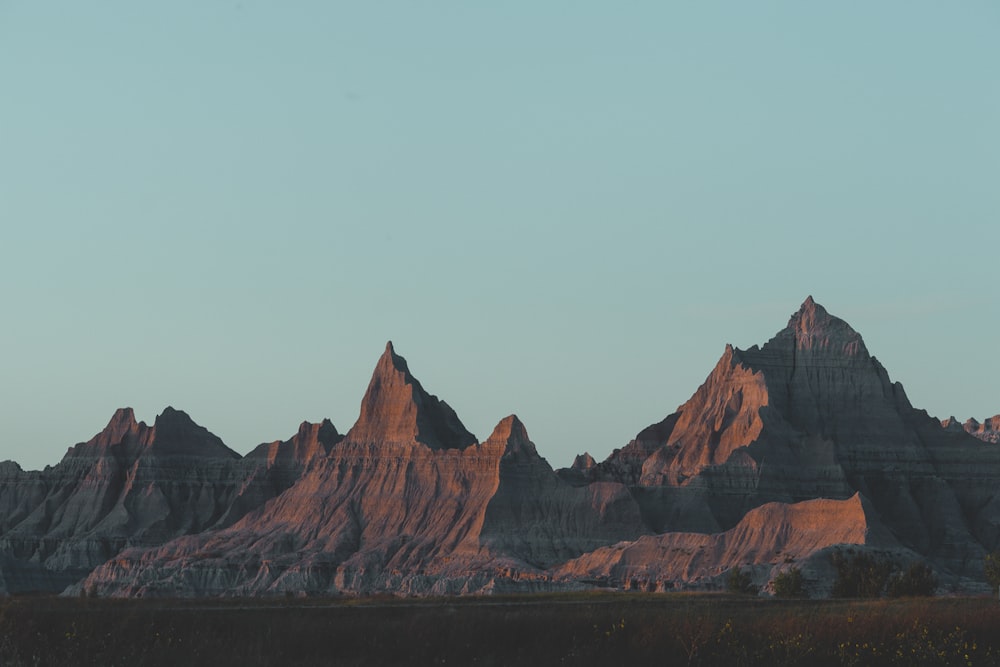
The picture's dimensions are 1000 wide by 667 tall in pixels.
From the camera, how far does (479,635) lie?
239 ft

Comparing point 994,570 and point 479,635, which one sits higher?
point 994,570

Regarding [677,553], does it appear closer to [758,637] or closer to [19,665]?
[758,637]

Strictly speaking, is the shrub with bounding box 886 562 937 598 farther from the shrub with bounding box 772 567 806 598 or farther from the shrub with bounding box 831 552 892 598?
the shrub with bounding box 772 567 806 598

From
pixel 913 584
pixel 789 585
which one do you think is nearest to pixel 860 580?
pixel 913 584

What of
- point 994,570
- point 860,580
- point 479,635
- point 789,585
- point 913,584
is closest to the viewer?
point 479,635

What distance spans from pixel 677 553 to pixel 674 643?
4766 inches

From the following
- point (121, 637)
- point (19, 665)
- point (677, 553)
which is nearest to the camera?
point (19, 665)

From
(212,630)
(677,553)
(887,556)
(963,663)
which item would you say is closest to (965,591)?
(887,556)

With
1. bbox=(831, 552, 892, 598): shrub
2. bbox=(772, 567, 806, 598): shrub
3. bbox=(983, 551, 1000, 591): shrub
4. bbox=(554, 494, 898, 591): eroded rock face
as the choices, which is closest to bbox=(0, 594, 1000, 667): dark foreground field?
bbox=(831, 552, 892, 598): shrub

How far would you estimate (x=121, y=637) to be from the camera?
221 ft

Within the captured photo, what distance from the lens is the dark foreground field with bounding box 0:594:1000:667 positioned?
220 feet

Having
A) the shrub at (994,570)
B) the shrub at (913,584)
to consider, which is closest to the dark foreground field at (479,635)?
the shrub at (913,584)

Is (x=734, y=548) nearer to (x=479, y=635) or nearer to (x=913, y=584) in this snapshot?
(x=913, y=584)

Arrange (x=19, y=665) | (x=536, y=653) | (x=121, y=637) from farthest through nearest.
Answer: (x=536, y=653)
(x=121, y=637)
(x=19, y=665)
